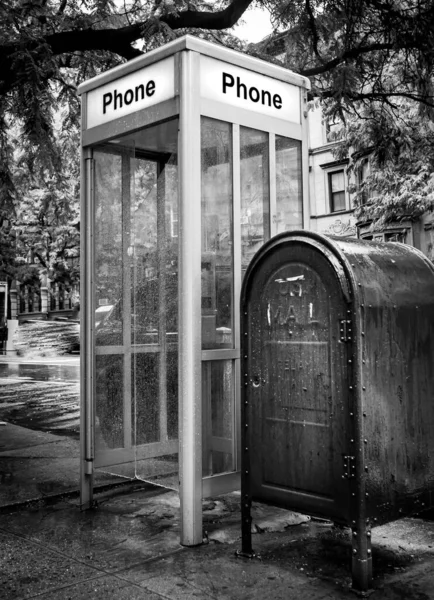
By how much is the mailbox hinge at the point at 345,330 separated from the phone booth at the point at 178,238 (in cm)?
109

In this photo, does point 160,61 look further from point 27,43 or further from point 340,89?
point 340,89

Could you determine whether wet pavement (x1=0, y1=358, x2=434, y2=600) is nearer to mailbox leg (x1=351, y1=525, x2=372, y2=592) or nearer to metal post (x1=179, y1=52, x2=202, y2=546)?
mailbox leg (x1=351, y1=525, x2=372, y2=592)

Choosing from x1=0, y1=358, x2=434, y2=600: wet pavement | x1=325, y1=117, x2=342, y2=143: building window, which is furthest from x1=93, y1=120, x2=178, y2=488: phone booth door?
x1=325, y1=117, x2=342, y2=143: building window

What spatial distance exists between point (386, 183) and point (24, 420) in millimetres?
15554

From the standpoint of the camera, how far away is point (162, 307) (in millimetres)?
6000

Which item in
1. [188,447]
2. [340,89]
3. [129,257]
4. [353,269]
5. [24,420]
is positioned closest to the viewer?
[353,269]

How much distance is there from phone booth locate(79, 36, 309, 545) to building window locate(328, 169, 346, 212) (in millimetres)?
29038

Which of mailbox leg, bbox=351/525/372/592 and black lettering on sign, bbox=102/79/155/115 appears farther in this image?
black lettering on sign, bbox=102/79/155/115

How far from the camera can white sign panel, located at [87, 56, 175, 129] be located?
14.8ft

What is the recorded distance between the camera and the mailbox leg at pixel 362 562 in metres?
3.45

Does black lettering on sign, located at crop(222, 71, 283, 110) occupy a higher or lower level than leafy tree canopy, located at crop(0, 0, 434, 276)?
lower

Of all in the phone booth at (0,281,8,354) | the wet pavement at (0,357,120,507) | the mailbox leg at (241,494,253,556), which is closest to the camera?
the mailbox leg at (241,494,253,556)

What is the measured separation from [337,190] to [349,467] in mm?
32054

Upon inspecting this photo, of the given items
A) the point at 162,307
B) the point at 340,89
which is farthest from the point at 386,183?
the point at 162,307
